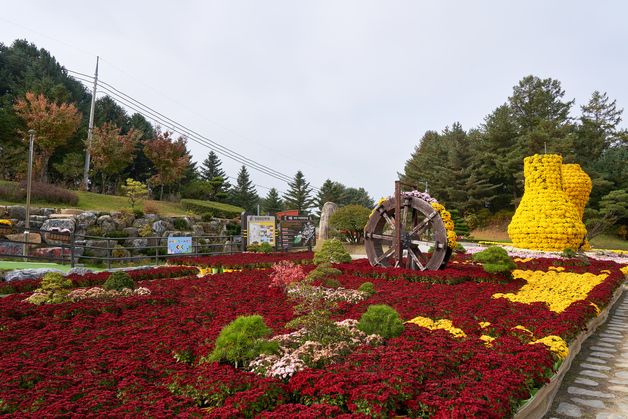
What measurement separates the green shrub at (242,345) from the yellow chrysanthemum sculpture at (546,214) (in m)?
14.7

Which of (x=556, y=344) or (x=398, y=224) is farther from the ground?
(x=398, y=224)

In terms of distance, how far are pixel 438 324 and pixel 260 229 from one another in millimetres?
15706

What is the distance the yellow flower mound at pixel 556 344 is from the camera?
16.3 ft

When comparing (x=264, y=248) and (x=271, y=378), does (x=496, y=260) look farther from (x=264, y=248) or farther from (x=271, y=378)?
(x=264, y=248)

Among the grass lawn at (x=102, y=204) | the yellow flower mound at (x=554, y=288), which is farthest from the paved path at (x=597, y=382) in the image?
the grass lawn at (x=102, y=204)

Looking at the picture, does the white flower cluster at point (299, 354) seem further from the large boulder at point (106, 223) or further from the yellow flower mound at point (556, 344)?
the large boulder at point (106, 223)

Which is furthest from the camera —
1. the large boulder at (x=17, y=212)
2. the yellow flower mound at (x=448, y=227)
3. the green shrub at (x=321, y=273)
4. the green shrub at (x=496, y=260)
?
the large boulder at (x=17, y=212)

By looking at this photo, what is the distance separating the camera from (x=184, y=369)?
13.7 ft

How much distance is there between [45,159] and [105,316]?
26532 millimetres

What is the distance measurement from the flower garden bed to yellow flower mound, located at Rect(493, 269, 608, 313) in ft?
0.23

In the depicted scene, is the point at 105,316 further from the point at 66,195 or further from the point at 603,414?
the point at 66,195

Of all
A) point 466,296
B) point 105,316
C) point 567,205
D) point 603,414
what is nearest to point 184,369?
point 105,316

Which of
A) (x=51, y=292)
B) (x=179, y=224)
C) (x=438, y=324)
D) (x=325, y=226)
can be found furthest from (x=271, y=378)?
(x=325, y=226)

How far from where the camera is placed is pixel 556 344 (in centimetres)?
510
